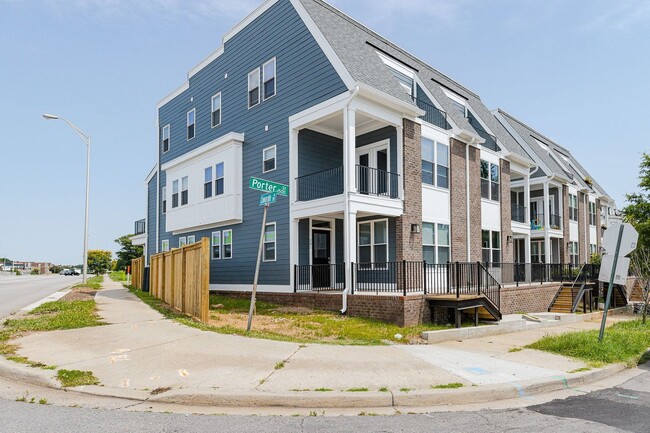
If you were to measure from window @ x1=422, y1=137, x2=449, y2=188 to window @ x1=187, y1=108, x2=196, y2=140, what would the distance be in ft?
40.5

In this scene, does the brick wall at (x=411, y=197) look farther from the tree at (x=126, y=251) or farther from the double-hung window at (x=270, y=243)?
the tree at (x=126, y=251)

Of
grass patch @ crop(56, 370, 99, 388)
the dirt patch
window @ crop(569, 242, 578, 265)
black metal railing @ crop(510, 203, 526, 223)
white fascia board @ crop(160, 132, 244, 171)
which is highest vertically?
white fascia board @ crop(160, 132, 244, 171)

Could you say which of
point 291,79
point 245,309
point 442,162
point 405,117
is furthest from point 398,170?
point 245,309

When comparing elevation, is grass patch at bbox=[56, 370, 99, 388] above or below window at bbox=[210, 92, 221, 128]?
below

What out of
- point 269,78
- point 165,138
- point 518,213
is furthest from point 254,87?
point 518,213

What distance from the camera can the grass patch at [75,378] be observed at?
6.93 meters

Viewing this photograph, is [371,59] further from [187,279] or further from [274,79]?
[187,279]

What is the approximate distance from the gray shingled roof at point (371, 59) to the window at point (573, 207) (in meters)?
9.47

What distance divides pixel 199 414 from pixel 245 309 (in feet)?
35.3

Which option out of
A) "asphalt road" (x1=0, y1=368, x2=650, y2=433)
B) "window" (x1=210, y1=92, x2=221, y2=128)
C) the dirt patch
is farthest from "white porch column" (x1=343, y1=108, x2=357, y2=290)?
the dirt patch

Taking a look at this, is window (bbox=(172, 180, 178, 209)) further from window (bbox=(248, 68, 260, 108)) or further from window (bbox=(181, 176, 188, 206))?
window (bbox=(248, 68, 260, 108))

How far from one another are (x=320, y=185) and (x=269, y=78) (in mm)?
5008

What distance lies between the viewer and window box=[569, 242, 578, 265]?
102 ft

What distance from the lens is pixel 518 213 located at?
87.4 ft
